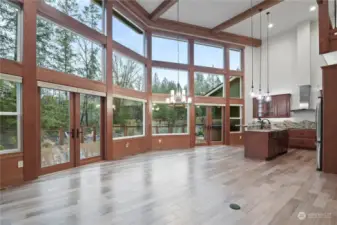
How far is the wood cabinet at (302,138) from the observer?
333 inches

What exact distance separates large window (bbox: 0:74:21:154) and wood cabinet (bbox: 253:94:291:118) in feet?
31.8

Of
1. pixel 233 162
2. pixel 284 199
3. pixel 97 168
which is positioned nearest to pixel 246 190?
pixel 284 199

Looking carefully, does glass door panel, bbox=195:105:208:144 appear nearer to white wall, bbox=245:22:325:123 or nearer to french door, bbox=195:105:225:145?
french door, bbox=195:105:225:145

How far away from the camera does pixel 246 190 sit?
12.5 feet

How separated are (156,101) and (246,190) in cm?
580

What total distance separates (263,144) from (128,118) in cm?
466

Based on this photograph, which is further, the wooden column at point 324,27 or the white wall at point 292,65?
the white wall at point 292,65

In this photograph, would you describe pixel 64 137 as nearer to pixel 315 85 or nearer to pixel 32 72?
pixel 32 72

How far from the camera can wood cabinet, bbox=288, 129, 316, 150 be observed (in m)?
8.47

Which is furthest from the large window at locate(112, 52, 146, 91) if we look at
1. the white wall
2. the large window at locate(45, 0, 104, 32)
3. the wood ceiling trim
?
the white wall

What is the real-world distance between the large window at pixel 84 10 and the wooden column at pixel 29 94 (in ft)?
2.36

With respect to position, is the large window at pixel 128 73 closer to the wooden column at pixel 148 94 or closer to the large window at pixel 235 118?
the wooden column at pixel 148 94

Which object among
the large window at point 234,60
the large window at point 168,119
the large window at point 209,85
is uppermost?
the large window at point 234,60

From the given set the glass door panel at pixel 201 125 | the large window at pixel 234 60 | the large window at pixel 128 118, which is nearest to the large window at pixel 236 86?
the large window at pixel 234 60
